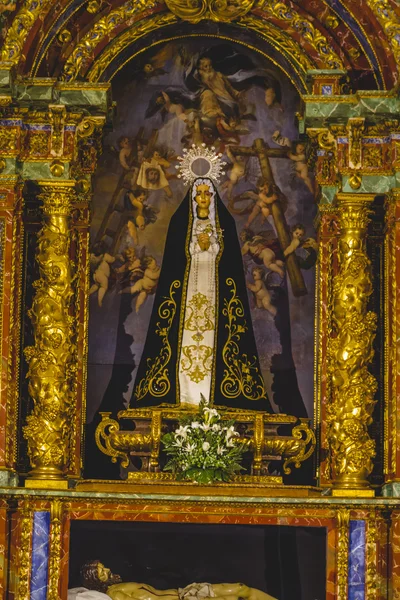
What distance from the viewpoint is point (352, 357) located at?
20.4 m

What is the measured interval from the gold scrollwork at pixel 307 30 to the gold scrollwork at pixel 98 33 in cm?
167

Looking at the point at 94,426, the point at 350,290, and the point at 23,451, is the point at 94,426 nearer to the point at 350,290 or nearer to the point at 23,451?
the point at 23,451

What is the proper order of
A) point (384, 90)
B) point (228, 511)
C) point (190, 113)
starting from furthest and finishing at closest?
point (190, 113)
point (384, 90)
point (228, 511)

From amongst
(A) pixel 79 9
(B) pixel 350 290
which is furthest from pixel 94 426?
(A) pixel 79 9

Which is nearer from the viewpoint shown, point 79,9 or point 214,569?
point 214,569

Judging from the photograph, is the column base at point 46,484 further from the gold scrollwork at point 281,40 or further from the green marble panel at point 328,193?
the gold scrollwork at point 281,40

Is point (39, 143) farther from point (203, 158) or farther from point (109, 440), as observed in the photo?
point (109, 440)

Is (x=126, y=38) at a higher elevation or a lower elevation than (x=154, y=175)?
higher

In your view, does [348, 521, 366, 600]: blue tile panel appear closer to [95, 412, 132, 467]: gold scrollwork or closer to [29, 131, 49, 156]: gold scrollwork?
[95, 412, 132, 467]: gold scrollwork

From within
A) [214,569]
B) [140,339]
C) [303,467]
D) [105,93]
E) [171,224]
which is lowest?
[214,569]

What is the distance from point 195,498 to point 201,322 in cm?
292

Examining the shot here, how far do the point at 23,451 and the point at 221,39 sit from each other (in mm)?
6570

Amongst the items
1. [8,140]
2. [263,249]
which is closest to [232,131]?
[263,249]

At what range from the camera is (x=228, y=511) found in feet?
64.8
